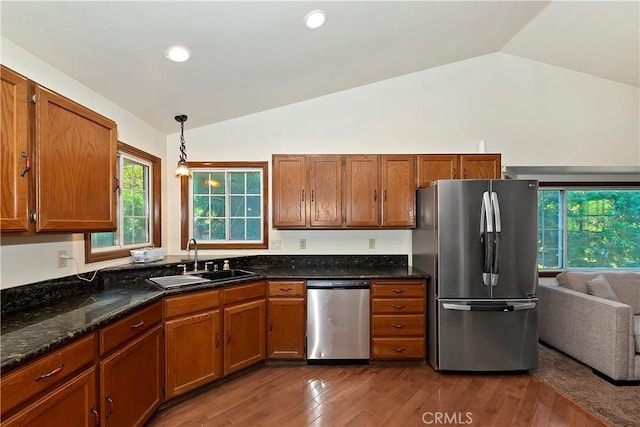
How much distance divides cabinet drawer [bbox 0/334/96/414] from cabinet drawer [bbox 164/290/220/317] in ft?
2.32

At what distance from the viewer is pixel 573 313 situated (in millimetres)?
2980

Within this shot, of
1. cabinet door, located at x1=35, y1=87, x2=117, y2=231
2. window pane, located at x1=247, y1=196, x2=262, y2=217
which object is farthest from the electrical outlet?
window pane, located at x1=247, y1=196, x2=262, y2=217

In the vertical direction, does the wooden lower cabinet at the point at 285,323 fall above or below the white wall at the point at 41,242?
below

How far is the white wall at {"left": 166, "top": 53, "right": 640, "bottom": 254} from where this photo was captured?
11.6 ft

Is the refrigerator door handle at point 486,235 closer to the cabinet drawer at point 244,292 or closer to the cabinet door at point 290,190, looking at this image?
the cabinet door at point 290,190

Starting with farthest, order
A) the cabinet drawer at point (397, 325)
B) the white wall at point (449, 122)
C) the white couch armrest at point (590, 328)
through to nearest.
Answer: the white wall at point (449, 122) → the cabinet drawer at point (397, 325) → the white couch armrest at point (590, 328)

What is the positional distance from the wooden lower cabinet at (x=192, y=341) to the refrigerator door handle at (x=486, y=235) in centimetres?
236

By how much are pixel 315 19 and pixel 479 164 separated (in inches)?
89.9

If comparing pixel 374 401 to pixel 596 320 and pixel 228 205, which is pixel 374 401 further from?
pixel 228 205

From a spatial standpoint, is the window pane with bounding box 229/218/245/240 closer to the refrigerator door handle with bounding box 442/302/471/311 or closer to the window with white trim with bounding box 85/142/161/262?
the window with white trim with bounding box 85/142/161/262

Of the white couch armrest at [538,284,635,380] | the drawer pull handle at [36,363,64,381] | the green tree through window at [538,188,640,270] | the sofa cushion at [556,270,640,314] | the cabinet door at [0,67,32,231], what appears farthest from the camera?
the green tree through window at [538,188,640,270]

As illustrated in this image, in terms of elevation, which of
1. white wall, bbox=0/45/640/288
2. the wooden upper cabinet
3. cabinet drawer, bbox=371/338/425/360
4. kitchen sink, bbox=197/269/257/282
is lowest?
cabinet drawer, bbox=371/338/425/360

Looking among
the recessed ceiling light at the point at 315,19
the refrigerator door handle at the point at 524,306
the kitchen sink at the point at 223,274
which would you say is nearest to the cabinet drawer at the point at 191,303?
the kitchen sink at the point at 223,274

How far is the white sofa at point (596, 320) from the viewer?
2549 mm
